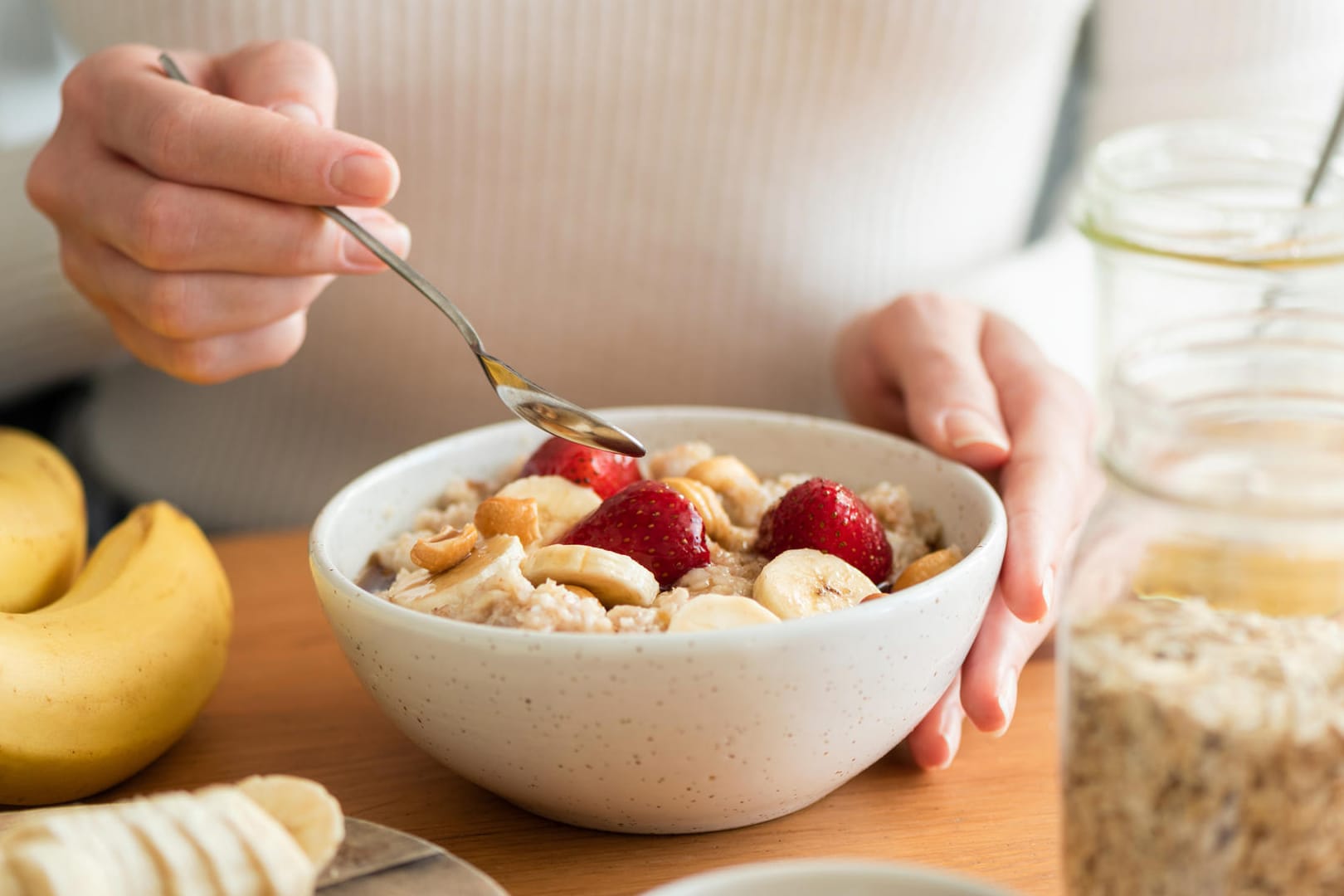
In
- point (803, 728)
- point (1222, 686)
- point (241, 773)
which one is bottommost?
point (241, 773)

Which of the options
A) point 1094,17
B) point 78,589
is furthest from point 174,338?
point 1094,17

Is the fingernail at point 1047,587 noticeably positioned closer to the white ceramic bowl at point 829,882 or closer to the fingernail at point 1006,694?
the fingernail at point 1006,694

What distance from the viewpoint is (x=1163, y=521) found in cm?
42

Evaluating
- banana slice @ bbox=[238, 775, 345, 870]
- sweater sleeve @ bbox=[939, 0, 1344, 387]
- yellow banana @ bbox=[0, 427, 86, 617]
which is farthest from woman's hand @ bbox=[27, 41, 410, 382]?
sweater sleeve @ bbox=[939, 0, 1344, 387]

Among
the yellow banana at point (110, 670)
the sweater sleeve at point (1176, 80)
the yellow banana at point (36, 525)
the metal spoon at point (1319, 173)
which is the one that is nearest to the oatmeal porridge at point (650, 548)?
the yellow banana at point (110, 670)

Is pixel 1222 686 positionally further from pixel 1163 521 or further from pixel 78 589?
pixel 78 589

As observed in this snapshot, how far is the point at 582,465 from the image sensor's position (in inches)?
27.7

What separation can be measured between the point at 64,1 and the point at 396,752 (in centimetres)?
79

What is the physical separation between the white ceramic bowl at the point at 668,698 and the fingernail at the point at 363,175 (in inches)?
7.9

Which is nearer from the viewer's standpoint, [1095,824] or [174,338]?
[1095,824]

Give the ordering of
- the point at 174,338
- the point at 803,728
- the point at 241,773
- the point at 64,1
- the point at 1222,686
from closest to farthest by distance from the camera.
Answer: the point at 1222,686, the point at 803,728, the point at 241,773, the point at 174,338, the point at 64,1

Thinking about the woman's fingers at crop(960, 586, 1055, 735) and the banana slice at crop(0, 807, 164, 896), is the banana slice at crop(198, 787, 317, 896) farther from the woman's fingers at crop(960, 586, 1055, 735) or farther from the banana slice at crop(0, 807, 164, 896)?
the woman's fingers at crop(960, 586, 1055, 735)

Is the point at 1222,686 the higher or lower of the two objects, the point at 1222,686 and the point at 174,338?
the higher

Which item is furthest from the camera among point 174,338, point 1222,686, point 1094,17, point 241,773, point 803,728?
point 1094,17
